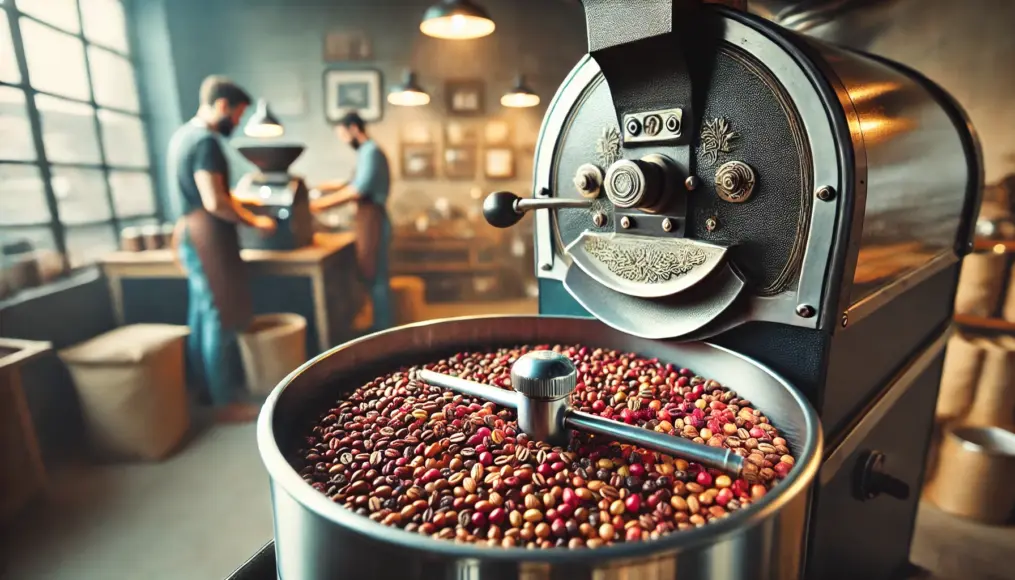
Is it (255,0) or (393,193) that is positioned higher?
(255,0)

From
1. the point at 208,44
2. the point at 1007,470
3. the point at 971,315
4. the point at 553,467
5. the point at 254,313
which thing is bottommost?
the point at 1007,470

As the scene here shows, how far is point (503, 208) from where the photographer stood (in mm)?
1118

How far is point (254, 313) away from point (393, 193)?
2.27 m

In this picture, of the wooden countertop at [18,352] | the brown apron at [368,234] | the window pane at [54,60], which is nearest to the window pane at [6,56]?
the window pane at [54,60]

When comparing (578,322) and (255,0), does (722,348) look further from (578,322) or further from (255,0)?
(255,0)

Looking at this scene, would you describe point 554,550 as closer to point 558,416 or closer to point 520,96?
point 558,416

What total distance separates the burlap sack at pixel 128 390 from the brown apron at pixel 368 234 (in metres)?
1.66

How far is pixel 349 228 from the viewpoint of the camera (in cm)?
571

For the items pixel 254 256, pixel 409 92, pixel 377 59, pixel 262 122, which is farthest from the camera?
pixel 377 59

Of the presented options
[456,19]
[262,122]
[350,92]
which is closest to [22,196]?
[262,122]

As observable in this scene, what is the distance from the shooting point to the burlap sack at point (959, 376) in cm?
240

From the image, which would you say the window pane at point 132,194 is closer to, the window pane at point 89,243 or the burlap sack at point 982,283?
the window pane at point 89,243

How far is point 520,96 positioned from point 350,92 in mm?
1694

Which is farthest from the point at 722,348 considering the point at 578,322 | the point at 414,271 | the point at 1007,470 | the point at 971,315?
the point at 414,271
